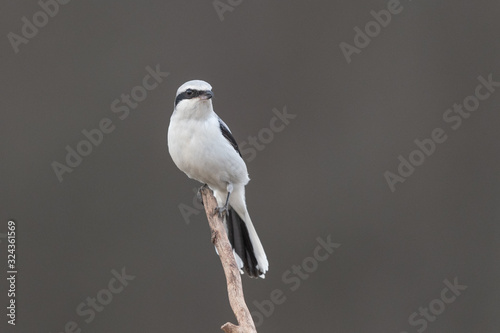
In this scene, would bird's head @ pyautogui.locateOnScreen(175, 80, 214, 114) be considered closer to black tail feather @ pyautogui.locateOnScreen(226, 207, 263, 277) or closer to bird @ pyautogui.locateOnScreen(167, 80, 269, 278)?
bird @ pyautogui.locateOnScreen(167, 80, 269, 278)

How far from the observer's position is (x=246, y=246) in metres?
3.65

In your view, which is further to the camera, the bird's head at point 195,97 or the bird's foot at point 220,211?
the bird's head at point 195,97

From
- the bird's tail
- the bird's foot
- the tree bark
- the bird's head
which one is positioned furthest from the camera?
the bird's tail

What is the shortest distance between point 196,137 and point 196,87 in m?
0.24

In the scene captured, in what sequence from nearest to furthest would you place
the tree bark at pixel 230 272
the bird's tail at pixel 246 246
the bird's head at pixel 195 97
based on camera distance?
1. the tree bark at pixel 230 272
2. the bird's head at pixel 195 97
3. the bird's tail at pixel 246 246

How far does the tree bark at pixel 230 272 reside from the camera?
2.47 m

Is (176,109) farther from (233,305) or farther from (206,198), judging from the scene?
(233,305)

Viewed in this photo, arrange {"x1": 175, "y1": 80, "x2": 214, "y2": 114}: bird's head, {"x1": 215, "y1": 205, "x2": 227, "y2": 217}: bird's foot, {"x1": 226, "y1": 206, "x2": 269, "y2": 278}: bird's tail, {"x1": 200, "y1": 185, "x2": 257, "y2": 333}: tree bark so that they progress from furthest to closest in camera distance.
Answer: {"x1": 226, "y1": 206, "x2": 269, "y2": 278}: bird's tail
{"x1": 175, "y1": 80, "x2": 214, "y2": 114}: bird's head
{"x1": 215, "y1": 205, "x2": 227, "y2": 217}: bird's foot
{"x1": 200, "y1": 185, "x2": 257, "y2": 333}: tree bark

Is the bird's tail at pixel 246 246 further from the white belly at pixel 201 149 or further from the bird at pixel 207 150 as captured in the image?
the white belly at pixel 201 149

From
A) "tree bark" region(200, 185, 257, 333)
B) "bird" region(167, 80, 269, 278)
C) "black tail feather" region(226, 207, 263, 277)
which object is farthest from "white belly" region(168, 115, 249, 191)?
"black tail feather" region(226, 207, 263, 277)

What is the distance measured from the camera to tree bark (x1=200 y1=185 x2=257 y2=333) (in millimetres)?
2471

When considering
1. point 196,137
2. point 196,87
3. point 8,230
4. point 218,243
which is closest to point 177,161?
point 196,137

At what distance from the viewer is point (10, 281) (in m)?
4.72

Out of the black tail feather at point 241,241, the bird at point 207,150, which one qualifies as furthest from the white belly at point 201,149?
the black tail feather at point 241,241
